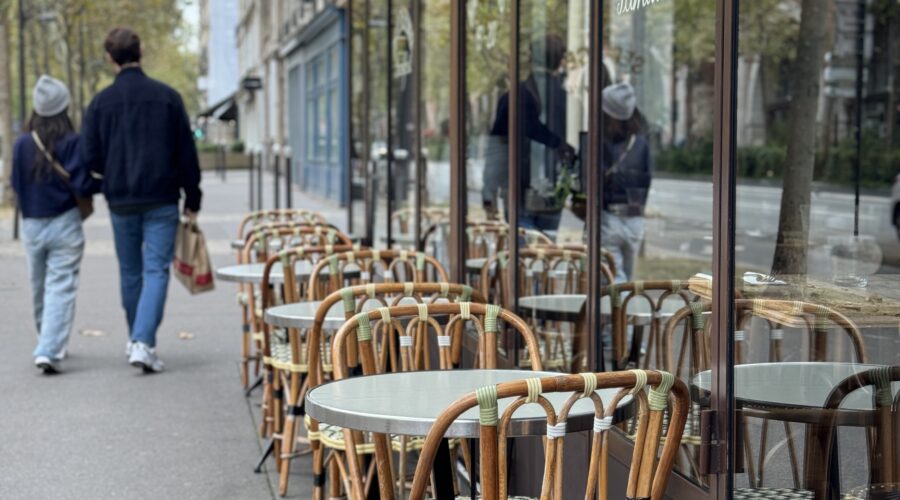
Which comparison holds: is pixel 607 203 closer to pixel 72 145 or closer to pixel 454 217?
pixel 454 217

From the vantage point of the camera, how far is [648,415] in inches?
108

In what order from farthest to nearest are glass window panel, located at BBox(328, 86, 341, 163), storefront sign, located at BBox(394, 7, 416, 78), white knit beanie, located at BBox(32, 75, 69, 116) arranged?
1. glass window panel, located at BBox(328, 86, 341, 163)
2. storefront sign, located at BBox(394, 7, 416, 78)
3. white knit beanie, located at BBox(32, 75, 69, 116)

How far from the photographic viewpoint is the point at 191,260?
7.74m

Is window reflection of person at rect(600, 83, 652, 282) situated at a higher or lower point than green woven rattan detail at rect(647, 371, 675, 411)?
higher

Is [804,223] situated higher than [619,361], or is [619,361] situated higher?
[804,223]

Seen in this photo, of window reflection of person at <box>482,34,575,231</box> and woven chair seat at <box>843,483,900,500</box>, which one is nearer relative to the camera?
woven chair seat at <box>843,483,900,500</box>

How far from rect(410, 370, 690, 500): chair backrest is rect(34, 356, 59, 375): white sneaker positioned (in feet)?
18.4

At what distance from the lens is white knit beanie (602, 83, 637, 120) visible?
15.4 ft

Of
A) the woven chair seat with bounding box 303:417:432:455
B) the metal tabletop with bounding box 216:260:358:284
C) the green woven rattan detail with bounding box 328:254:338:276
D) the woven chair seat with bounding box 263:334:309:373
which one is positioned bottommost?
the woven chair seat with bounding box 303:417:432:455

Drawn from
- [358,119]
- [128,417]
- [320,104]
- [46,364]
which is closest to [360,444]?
[128,417]

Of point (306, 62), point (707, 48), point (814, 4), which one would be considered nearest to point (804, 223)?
point (814, 4)

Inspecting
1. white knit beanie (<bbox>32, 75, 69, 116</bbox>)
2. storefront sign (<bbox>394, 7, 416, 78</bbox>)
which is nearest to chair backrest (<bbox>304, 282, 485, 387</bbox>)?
storefront sign (<bbox>394, 7, 416, 78</bbox>)

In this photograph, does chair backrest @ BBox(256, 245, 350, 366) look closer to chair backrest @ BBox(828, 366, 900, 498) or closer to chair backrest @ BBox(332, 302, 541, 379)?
chair backrest @ BBox(332, 302, 541, 379)

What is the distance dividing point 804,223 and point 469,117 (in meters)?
2.00
